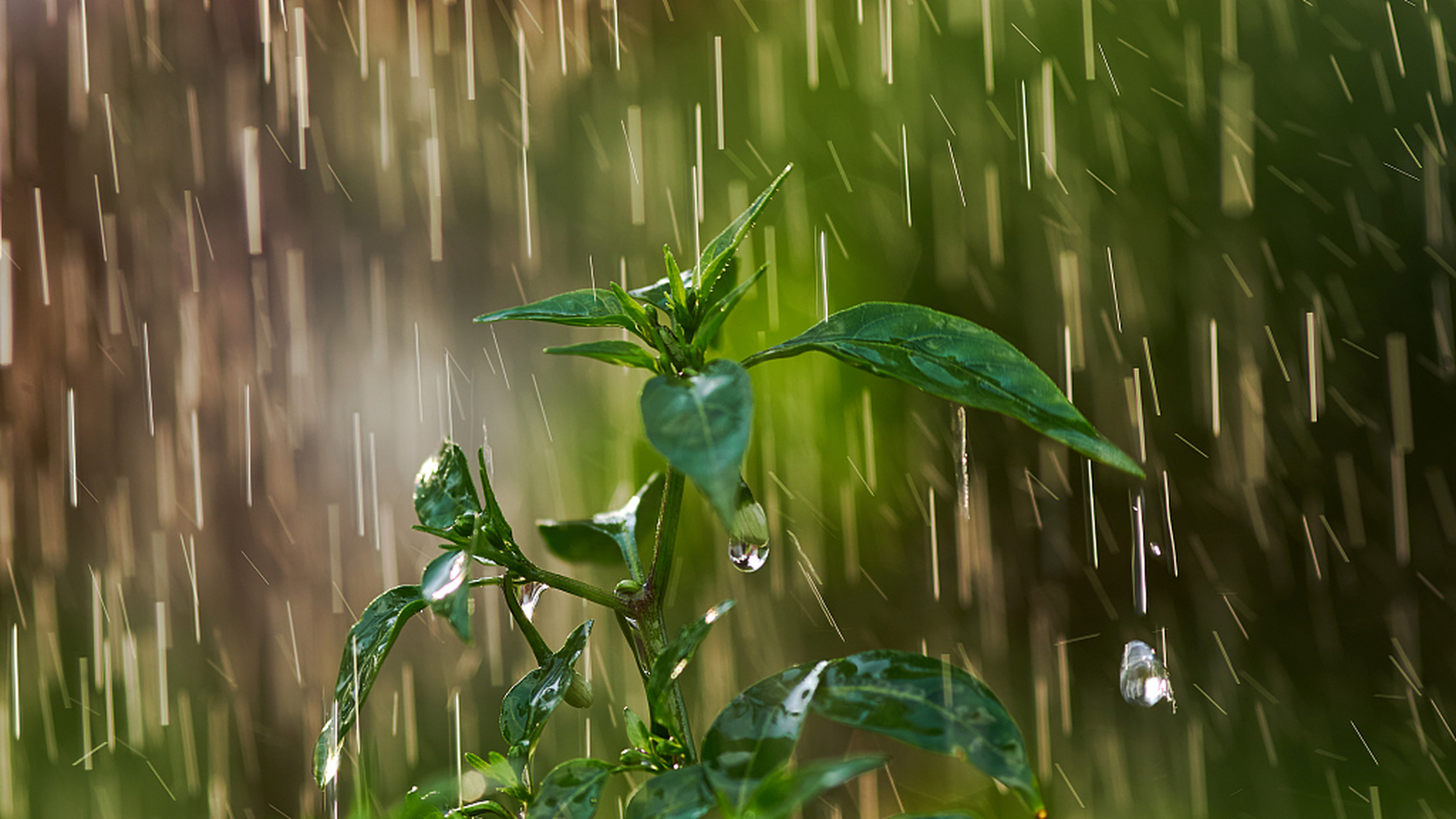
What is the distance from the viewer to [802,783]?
186 mm

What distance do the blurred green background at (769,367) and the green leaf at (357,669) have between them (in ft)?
0.18

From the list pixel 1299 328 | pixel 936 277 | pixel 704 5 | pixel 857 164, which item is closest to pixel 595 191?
pixel 704 5

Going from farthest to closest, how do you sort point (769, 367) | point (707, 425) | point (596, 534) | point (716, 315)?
1. point (769, 367)
2. point (596, 534)
3. point (716, 315)
4. point (707, 425)

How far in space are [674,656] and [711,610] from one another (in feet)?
0.06

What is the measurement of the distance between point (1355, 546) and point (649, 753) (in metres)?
0.77

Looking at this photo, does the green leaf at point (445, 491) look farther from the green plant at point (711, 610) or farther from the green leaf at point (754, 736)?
the green leaf at point (754, 736)

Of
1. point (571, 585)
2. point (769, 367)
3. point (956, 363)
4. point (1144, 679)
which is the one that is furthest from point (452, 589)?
point (769, 367)

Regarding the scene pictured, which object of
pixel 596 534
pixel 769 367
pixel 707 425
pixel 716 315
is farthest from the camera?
pixel 769 367

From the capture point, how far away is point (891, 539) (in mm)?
1007

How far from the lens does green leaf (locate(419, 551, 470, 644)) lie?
21 centimetres

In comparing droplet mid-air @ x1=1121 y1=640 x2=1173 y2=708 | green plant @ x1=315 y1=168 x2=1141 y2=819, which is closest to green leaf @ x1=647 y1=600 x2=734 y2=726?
green plant @ x1=315 y1=168 x2=1141 y2=819

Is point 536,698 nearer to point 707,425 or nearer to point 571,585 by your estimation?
point 571,585

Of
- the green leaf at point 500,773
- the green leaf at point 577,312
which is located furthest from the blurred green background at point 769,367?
the green leaf at point 577,312

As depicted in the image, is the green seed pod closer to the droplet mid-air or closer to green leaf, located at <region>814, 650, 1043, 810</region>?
green leaf, located at <region>814, 650, 1043, 810</region>
